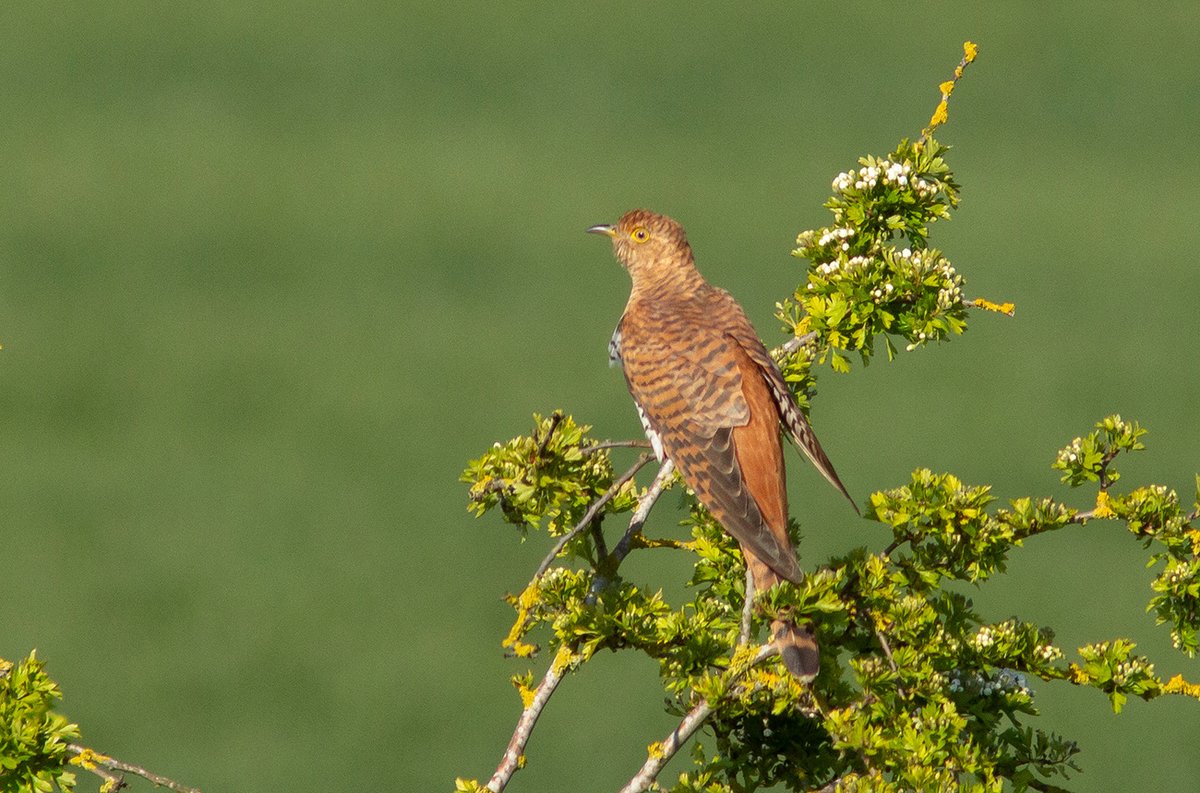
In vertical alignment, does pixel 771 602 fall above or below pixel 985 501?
below

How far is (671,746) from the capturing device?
10.4 feet

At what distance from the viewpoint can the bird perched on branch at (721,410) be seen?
383cm

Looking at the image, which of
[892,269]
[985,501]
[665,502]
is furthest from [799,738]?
[665,502]

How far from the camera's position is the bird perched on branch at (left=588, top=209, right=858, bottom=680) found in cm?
383

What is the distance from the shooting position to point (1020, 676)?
3602mm

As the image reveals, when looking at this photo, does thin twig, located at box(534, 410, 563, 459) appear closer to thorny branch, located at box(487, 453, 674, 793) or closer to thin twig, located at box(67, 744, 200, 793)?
thorny branch, located at box(487, 453, 674, 793)

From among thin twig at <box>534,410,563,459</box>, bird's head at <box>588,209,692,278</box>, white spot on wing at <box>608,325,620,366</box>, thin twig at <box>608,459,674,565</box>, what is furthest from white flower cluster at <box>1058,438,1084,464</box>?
bird's head at <box>588,209,692,278</box>

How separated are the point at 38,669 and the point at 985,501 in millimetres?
2101

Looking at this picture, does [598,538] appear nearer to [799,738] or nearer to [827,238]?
[799,738]

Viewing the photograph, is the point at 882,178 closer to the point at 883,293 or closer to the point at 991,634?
the point at 883,293

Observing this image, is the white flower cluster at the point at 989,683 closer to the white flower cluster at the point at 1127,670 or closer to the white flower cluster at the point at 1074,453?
the white flower cluster at the point at 1127,670

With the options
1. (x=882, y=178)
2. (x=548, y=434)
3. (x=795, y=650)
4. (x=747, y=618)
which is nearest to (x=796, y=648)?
(x=795, y=650)

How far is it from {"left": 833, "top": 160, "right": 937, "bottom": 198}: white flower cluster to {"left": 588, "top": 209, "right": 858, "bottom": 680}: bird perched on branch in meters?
0.55

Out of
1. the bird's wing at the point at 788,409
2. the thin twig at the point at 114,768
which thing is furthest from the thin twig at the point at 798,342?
the thin twig at the point at 114,768
